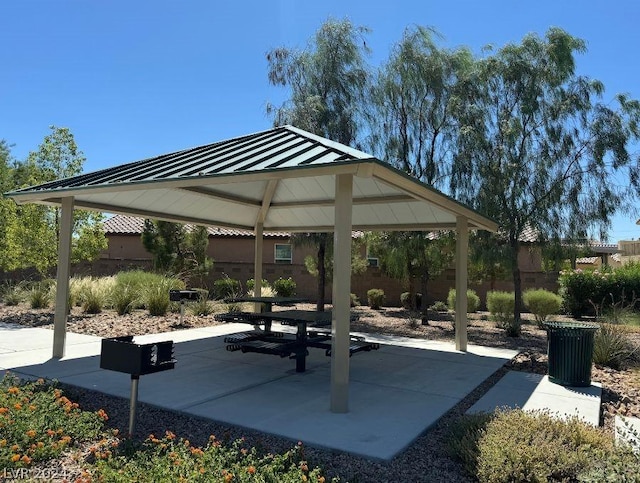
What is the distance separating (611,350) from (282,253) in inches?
768

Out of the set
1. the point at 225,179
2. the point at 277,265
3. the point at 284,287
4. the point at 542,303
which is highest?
the point at 225,179

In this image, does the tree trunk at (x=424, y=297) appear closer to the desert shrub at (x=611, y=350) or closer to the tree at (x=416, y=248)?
the tree at (x=416, y=248)

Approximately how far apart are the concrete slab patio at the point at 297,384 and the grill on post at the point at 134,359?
3.04 feet

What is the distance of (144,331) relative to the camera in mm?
12461

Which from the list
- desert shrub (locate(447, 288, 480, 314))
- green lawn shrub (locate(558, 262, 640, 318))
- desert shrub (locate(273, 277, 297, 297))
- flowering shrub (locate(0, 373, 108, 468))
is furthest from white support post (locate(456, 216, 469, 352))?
desert shrub (locate(273, 277, 297, 297))

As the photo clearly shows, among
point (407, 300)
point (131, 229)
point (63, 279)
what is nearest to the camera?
point (63, 279)

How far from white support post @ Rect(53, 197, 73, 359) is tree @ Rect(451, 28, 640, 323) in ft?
33.8

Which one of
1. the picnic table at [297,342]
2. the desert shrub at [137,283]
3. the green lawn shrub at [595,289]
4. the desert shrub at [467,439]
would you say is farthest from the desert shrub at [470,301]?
the desert shrub at [467,439]

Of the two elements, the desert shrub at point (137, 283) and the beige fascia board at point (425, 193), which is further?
the desert shrub at point (137, 283)

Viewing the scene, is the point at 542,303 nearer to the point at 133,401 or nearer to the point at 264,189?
the point at 264,189

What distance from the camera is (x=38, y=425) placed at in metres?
4.89

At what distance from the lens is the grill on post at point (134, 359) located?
500 cm

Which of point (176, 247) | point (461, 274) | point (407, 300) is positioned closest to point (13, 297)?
point (176, 247)

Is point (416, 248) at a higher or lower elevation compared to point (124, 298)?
higher
